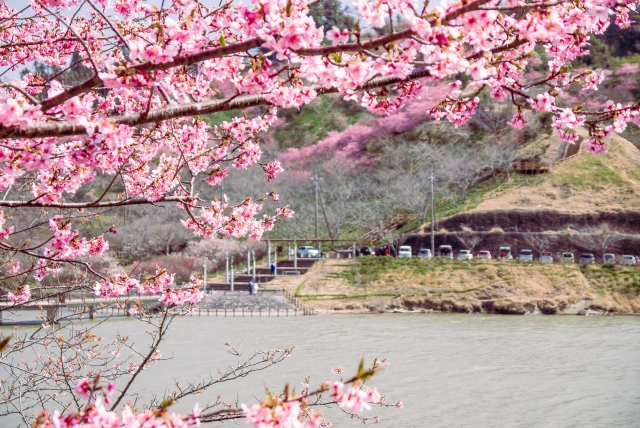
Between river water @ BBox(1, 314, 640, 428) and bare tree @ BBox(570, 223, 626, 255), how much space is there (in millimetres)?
10450

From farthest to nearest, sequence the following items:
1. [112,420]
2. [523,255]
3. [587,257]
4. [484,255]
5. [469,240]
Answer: [469,240], [523,255], [484,255], [587,257], [112,420]

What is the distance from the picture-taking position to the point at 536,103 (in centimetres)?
394

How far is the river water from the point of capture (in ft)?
45.9

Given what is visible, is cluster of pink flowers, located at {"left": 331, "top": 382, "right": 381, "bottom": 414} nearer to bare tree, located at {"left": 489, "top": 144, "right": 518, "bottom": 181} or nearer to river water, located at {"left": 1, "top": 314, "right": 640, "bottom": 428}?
river water, located at {"left": 1, "top": 314, "right": 640, "bottom": 428}

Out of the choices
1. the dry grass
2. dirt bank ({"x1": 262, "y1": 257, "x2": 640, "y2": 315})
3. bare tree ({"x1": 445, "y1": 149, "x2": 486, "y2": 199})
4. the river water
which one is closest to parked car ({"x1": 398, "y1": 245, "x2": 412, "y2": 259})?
dirt bank ({"x1": 262, "y1": 257, "x2": 640, "y2": 315})

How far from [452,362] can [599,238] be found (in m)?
23.2

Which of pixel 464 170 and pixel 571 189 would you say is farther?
pixel 464 170

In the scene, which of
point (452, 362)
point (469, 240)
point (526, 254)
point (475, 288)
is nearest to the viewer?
point (452, 362)

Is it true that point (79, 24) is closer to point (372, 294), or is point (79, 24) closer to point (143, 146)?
point (143, 146)

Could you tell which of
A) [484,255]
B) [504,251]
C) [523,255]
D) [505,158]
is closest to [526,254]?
[523,255]

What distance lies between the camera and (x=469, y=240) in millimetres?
41656

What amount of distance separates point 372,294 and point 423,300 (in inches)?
106

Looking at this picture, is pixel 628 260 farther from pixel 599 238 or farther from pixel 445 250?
pixel 445 250

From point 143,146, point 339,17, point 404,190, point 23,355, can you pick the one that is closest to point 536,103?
point 143,146
